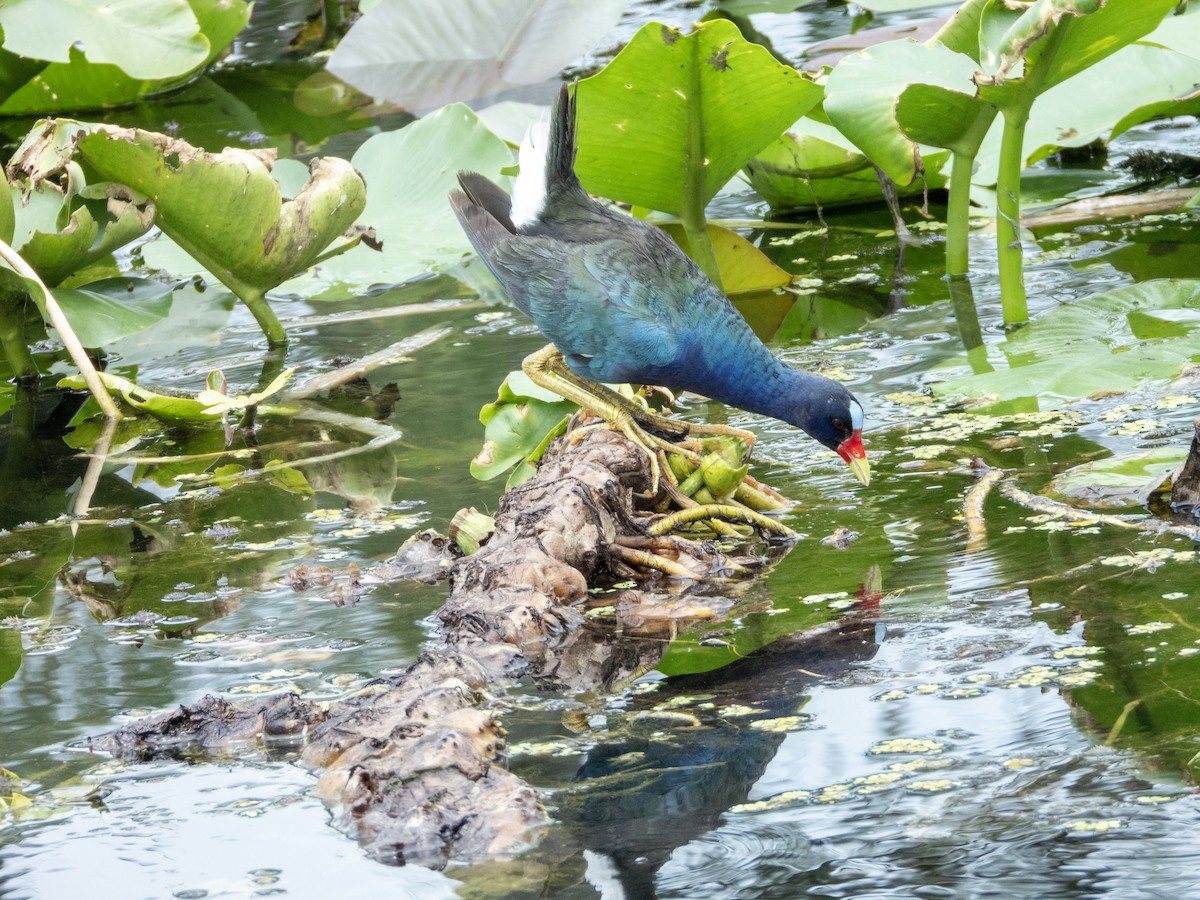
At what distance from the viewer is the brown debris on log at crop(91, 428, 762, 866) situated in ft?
5.57

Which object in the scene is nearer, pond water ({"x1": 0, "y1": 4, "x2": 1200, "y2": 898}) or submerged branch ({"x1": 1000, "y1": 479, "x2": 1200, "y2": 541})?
pond water ({"x1": 0, "y1": 4, "x2": 1200, "y2": 898})

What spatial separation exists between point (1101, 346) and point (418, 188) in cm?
230

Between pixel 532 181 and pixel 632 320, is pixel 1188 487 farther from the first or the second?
pixel 532 181

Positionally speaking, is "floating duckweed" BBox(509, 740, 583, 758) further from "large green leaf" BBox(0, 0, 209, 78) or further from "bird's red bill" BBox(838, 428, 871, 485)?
"large green leaf" BBox(0, 0, 209, 78)

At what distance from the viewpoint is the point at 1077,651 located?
202 centimetres

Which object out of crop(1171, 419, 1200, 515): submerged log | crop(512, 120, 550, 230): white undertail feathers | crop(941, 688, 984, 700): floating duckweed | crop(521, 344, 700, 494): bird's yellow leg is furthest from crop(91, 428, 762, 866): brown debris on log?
crop(1171, 419, 1200, 515): submerged log

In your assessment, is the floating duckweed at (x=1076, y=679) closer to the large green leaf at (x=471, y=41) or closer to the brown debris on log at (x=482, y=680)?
the brown debris on log at (x=482, y=680)

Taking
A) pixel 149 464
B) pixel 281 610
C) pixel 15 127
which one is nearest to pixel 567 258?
pixel 281 610

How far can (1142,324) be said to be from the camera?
3.42 m

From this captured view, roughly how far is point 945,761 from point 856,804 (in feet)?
0.47

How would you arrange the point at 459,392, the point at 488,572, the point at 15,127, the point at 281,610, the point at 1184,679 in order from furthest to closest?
the point at 15,127, the point at 459,392, the point at 281,610, the point at 488,572, the point at 1184,679

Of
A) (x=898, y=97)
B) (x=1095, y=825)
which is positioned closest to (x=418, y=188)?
(x=898, y=97)

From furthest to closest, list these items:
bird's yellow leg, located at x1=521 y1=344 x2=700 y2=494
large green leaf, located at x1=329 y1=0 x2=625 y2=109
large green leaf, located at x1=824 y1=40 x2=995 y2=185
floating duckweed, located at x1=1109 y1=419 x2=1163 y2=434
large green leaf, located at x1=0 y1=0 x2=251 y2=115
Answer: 1. large green leaf, located at x1=329 y1=0 x2=625 y2=109
2. large green leaf, located at x1=0 y1=0 x2=251 y2=115
3. large green leaf, located at x1=824 y1=40 x2=995 y2=185
4. floating duckweed, located at x1=1109 y1=419 x2=1163 y2=434
5. bird's yellow leg, located at x1=521 y1=344 x2=700 y2=494

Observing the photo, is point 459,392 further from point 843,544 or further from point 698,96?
point 843,544
